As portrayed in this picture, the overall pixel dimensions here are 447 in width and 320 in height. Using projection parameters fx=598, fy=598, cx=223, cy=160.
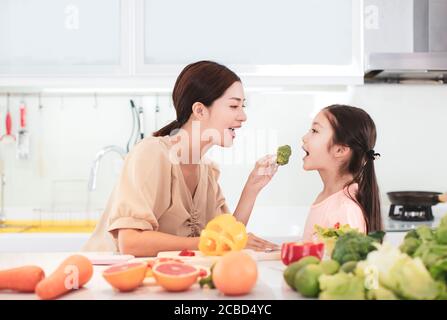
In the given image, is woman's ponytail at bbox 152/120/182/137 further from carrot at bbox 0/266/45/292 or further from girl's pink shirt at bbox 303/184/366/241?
carrot at bbox 0/266/45/292

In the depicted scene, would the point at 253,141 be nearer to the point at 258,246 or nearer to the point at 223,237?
the point at 258,246

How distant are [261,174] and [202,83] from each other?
448 mm

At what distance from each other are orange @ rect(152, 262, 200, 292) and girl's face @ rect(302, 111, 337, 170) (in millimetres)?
1311

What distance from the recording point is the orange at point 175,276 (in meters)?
1.03

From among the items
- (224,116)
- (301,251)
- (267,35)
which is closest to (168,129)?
(224,116)

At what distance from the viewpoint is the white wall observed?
349 cm

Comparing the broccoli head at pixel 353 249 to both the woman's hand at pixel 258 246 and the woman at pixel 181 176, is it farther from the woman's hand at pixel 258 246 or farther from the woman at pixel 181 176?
the woman at pixel 181 176

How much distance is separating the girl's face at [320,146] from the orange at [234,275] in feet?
4.38

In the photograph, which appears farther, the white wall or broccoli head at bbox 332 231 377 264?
the white wall

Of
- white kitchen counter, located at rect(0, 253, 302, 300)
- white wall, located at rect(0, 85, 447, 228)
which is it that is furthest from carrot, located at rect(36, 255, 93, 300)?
white wall, located at rect(0, 85, 447, 228)

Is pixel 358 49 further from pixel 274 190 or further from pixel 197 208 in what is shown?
pixel 197 208

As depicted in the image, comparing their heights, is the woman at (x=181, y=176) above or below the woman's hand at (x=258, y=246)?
above

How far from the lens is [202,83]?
2027mm

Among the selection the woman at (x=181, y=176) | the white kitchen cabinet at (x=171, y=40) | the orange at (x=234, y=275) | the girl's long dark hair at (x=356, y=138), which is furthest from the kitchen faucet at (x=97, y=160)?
the orange at (x=234, y=275)
